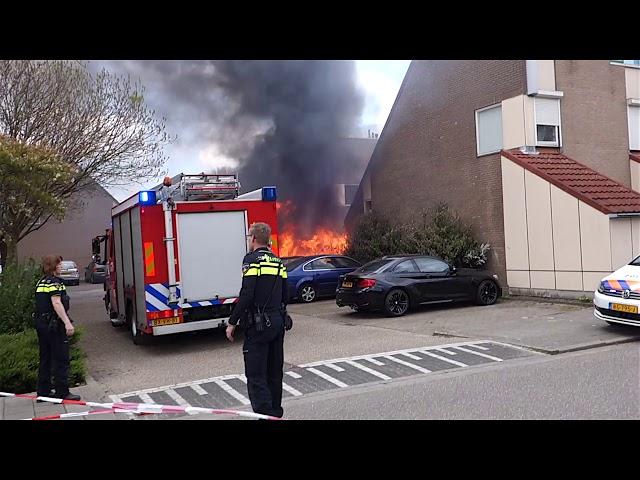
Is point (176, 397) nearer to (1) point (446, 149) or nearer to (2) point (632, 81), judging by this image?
(1) point (446, 149)

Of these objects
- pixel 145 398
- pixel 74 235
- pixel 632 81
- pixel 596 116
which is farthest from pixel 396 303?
pixel 74 235

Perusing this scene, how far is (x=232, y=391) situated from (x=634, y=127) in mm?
13997

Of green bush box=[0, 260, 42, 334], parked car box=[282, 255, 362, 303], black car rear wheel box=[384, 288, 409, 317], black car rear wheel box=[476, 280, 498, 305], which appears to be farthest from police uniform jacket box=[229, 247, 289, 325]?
parked car box=[282, 255, 362, 303]

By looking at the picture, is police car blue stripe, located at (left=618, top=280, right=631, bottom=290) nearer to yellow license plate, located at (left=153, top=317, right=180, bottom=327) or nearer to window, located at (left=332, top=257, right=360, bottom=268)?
yellow license plate, located at (left=153, top=317, right=180, bottom=327)

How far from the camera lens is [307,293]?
49.6ft

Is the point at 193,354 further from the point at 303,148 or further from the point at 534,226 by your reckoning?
the point at 303,148

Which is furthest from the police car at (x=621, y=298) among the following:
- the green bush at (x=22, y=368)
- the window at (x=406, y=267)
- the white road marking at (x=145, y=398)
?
the green bush at (x=22, y=368)

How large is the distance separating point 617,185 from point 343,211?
32.7ft

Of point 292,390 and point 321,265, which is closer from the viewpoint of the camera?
point 292,390

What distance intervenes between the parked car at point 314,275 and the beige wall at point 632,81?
876 cm

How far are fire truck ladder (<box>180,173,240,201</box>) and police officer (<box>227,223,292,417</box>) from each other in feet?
15.5

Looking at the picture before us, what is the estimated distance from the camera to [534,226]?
523 inches
